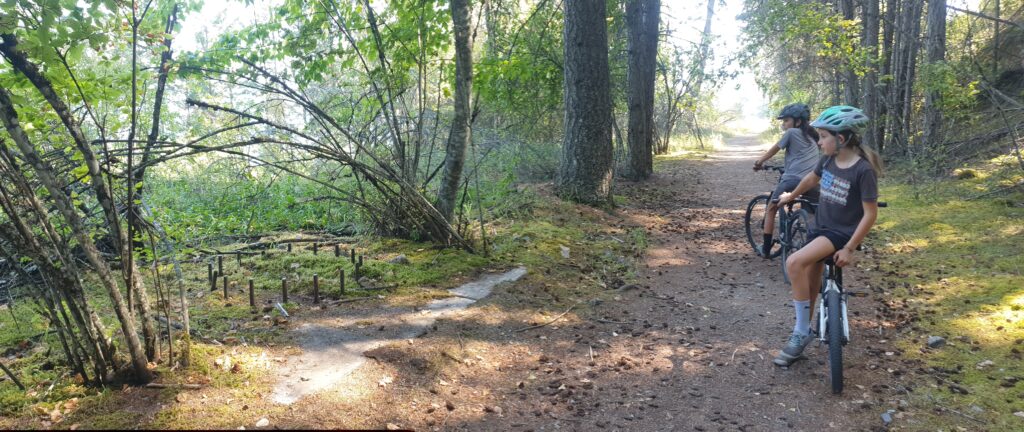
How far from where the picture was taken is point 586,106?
9742mm

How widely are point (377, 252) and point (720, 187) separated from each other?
10.3 metres

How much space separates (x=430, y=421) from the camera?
3.55 m

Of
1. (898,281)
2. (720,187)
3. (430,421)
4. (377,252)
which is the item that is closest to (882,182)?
(720,187)

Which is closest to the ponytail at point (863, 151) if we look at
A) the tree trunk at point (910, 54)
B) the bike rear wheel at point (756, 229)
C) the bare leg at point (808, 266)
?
the bare leg at point (808, 266)

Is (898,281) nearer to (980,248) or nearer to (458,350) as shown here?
(980,248)

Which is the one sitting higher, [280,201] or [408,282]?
[280,201]

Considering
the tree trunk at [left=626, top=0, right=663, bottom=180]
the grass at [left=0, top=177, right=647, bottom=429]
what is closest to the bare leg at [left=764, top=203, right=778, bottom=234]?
the grass at [left=0, top=177, right=647, bottom=429]

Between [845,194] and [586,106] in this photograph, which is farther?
[586,106]

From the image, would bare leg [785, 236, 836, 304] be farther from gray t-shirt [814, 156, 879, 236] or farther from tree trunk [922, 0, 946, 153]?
tree trunk [922, 0, 946, 153]

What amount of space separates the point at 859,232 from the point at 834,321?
2.07ft

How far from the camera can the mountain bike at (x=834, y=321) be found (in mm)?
4059

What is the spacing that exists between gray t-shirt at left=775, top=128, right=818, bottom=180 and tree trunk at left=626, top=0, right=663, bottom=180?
6.85m

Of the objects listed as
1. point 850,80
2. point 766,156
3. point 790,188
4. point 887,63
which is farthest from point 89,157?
point 887,63

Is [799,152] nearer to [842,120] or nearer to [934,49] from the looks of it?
[842,120]
